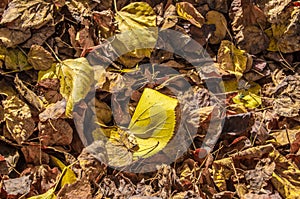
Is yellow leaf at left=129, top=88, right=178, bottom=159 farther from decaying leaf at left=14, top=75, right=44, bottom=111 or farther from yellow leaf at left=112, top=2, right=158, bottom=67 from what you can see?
decaying leaf at left=14, top=75, right=44, bottom=111

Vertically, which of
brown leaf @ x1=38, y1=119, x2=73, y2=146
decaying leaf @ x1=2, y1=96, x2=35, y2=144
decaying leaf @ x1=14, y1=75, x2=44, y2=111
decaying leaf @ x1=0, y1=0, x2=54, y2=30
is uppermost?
decaying leaf @ x1=0, y1=0, x2=54, y2=30

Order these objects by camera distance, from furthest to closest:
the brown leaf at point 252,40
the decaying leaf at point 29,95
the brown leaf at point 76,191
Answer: the brown leaf at point 252,40, the decaying leaf at point 29,95, the brown leaf at point 76,191

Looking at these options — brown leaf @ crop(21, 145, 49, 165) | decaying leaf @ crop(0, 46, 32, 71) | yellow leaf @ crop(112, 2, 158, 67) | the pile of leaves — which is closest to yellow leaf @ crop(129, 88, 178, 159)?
the pile of leaves

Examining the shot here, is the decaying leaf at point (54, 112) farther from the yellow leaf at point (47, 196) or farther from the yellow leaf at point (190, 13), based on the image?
the yellow leaf at point (190, 13)

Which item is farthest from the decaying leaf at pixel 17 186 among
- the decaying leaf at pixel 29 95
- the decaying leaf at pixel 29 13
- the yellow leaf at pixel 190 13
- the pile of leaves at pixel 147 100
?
the yellow leaf at pixel 190 13

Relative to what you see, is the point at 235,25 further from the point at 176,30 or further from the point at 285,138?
the point at 285,138

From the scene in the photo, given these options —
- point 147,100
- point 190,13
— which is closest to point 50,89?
point 147,100

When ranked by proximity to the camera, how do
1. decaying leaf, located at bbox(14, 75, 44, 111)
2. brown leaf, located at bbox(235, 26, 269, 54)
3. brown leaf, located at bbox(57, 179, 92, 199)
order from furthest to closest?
brown leaf, located at bbox(235, 26, 269, 54) < decaying leaf, located at bbox(14, 75, 44, 111) < brown leaf, located at bbox(57, 179, 92, 199)

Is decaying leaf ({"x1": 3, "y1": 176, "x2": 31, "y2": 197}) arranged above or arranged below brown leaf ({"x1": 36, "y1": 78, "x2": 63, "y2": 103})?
below
